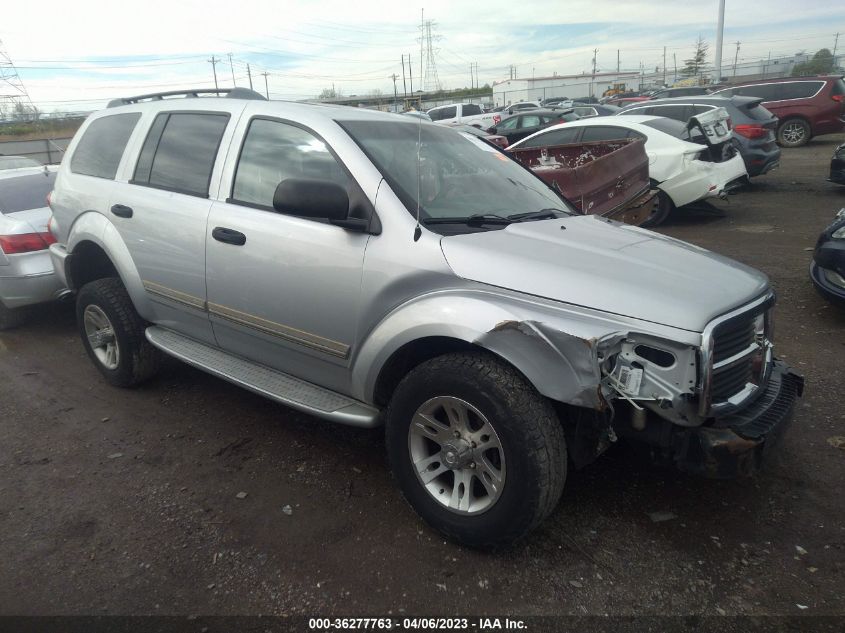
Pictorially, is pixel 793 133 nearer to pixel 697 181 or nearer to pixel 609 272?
pixel 697 181

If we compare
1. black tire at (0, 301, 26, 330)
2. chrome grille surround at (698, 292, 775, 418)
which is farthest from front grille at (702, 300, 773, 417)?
black tire at (0, 301, 26, 330)

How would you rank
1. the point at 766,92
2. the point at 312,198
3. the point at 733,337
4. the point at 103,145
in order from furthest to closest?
the point at 766,92, the point at 103,145, the point at 312,198, the point at 733,337

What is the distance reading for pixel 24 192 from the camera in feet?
20.7

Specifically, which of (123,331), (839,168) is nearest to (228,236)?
(123,331)

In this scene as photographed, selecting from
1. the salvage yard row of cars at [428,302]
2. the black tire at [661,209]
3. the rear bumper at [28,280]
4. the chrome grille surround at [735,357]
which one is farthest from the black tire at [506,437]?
the black tire at [661,209]

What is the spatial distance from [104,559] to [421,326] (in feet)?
5.76

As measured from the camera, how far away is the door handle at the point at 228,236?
11.2ft

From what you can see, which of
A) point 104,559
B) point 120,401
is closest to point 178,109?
point 120,401

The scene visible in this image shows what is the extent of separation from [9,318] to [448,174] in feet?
16.9

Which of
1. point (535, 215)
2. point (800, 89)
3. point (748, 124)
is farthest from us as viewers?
point (800, 89)

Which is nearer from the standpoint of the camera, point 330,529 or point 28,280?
point 330,529

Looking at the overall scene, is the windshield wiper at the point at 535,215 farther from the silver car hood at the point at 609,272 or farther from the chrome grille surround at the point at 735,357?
the chrome grille surround at the point at 735,357

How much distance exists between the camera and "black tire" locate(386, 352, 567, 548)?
250cm

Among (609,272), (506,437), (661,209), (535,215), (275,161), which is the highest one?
(275,161)
